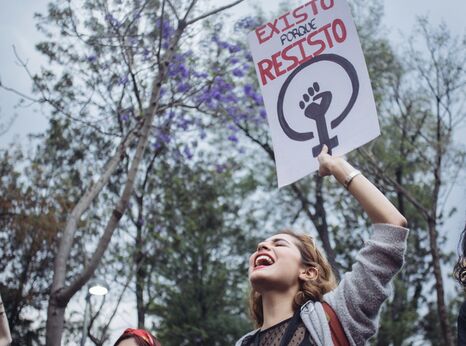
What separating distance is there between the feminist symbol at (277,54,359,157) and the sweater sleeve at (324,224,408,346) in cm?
58

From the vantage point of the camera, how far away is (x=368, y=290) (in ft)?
7.09

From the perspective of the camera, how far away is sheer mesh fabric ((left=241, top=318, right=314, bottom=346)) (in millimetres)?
2188

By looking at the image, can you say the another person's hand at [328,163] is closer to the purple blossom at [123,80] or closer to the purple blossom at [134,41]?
the purple blossom at [134,41]

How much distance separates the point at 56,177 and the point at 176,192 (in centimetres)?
317

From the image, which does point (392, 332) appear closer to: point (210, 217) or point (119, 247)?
point (210, 217)

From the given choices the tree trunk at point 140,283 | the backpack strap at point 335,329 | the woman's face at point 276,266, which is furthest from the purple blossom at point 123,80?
the backpack strap at point 335,329

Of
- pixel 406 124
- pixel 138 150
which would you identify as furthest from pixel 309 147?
pixel 406 124

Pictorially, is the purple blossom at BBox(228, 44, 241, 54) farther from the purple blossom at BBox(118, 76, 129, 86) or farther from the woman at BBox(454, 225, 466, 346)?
the woman at BBox(454, 225, 466, 346)

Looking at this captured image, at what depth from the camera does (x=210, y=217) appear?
1762 centimetres

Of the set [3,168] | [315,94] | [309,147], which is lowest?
[309,147]

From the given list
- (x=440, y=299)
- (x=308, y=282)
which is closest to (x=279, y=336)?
(x=308, y=282)

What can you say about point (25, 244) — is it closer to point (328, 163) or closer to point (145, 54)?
point (145, 54)

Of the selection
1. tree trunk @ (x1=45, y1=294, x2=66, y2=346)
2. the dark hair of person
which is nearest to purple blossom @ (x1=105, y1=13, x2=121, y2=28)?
tree trunk @ (x1=45, y1=294, x2=66, y2=346)

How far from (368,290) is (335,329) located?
6.8 inches
